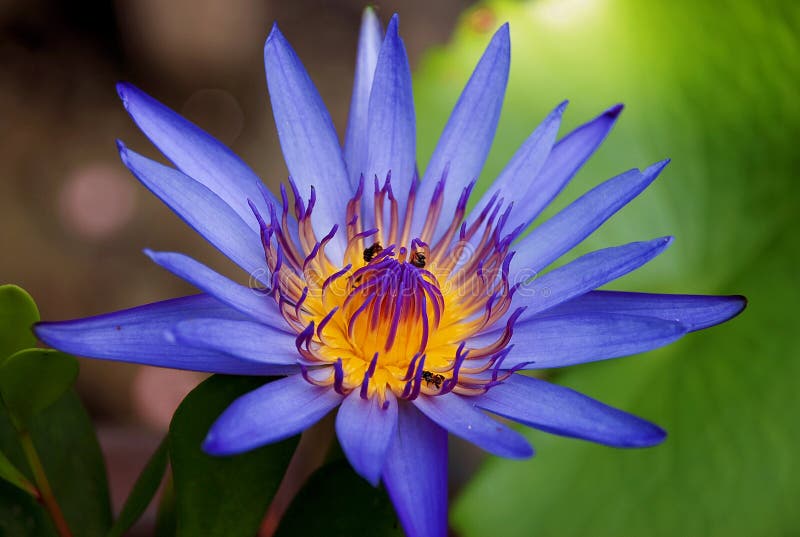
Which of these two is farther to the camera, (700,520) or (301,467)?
(301,467)

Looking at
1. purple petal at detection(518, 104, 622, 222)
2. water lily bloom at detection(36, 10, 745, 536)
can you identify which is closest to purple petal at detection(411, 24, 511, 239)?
water lily bloom at detection(36, 10, 745, 536)

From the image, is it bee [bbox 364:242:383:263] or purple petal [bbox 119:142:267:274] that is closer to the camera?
purple petal [bbox 119:142:267:274]

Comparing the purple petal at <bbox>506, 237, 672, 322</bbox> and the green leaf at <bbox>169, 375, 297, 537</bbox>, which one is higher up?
→ the purple petal at <bbox>506, 237, 672, 322</bbox>

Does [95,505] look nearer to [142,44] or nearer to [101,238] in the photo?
[101,238]

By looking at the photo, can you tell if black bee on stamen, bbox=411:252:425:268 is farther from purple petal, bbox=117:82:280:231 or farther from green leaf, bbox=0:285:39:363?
green leaf, bbox=0:285:39:363

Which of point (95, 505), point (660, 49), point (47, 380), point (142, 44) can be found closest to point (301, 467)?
point (95, 505)

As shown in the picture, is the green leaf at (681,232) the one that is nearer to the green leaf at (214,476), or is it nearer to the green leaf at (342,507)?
the green leaf at (342,507)

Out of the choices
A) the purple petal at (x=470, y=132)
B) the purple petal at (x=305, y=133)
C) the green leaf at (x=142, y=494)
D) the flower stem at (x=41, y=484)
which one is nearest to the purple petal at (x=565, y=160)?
the purple petal at (x=470, y=132)
